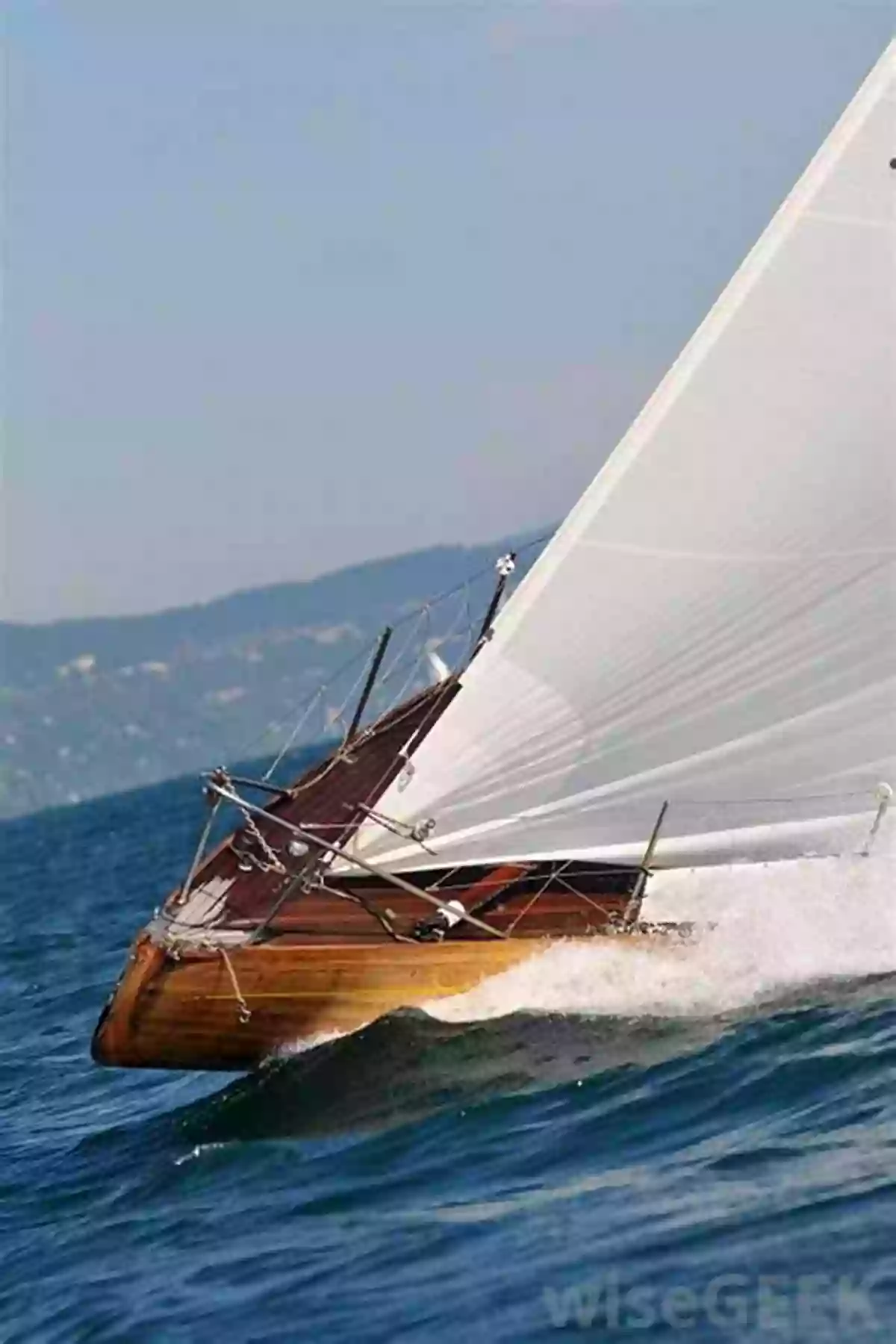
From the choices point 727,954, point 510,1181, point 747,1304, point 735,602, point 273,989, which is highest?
point 735,602

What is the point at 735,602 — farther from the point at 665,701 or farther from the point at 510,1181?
the point at 510,1181

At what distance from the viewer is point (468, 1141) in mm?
14609

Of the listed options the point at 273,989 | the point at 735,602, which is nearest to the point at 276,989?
the point at 273,989

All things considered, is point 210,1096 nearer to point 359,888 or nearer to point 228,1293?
point 359,888

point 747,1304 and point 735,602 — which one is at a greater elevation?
point 735,602

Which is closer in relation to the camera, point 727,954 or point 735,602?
point 735,602

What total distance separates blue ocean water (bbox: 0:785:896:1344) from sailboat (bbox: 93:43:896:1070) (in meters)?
0.70

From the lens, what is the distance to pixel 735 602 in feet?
50.6

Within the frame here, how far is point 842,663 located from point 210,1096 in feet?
21.2

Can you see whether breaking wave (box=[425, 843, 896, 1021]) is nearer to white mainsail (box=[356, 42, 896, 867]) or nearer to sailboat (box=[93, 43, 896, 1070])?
sailboat (box=[93, 43, 896, 1070])

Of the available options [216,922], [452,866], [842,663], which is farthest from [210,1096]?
[842,663]

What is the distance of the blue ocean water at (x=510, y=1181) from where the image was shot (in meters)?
11.4

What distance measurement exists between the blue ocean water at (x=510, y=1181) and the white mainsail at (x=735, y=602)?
1.25 metres

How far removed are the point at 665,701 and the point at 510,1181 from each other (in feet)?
12.8
